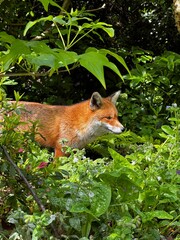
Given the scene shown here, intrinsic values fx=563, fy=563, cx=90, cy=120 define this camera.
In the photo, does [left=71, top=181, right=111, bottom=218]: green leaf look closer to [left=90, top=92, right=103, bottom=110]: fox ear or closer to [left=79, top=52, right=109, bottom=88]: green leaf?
[left=79, top=52, right=109, bottom=88]: green leaf

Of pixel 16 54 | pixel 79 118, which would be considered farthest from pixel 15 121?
pixel 79 118

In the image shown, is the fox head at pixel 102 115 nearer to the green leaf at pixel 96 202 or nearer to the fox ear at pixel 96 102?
the fox ear at pixel 96 102

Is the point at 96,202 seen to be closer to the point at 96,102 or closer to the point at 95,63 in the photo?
the point at 95,63

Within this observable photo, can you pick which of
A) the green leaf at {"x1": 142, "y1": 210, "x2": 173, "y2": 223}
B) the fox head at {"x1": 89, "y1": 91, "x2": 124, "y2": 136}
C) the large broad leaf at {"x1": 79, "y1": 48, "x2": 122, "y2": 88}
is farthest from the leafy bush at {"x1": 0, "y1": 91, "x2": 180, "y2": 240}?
the fox head at {"x1": 89, "y1": 91, "x2": 124, "y2": 136}

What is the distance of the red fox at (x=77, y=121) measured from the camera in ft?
19.9

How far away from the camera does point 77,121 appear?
614 centimetres

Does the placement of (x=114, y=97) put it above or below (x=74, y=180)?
below

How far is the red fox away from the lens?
19.9ft

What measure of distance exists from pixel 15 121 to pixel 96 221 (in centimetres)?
59

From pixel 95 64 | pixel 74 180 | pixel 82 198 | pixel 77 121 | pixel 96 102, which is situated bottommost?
pixel 77 121

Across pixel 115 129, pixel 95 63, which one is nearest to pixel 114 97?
pixel 115 129

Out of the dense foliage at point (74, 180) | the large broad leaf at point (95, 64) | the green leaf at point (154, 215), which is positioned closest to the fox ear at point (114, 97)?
the dense foliage at point (74, 180)

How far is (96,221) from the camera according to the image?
2.31 metres

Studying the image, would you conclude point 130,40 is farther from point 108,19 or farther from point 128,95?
point 128,95
